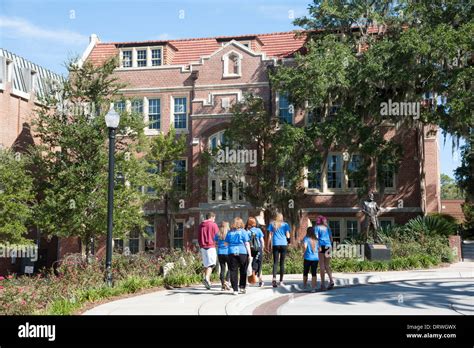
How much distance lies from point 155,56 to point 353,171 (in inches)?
550

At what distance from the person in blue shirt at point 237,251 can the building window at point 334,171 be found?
19359 mm

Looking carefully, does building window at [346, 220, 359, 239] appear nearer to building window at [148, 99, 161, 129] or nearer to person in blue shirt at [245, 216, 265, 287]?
building window at [148, 99, 161, 129]

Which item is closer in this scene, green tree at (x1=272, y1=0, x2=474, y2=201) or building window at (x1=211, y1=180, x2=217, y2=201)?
green tree at (x1=272, y1=0, x2=474, y2=201)

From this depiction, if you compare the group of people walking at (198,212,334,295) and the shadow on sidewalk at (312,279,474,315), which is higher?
the group of people walking at (198,212,334,295)

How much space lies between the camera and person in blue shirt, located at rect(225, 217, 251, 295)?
45.5 feet

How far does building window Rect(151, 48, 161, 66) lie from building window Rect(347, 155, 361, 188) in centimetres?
1282

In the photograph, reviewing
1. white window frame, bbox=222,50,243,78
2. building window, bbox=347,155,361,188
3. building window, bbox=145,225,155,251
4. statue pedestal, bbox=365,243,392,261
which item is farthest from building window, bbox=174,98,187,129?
statue pedestal, bbox=365,243,392,261

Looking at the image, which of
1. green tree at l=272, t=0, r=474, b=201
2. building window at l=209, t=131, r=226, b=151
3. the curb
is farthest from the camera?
building window at l=209, t=131, r=226, b=151

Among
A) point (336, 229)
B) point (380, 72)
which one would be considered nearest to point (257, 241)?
point (380, 72)

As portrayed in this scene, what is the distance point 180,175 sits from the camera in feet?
109

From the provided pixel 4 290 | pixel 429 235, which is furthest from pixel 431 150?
pixel 4 290

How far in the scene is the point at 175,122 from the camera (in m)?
34.8

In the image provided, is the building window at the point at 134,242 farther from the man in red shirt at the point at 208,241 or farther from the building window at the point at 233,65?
the man in red shirt at the point at 208,241

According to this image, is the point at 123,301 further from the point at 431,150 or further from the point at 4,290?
the point at 431,150
